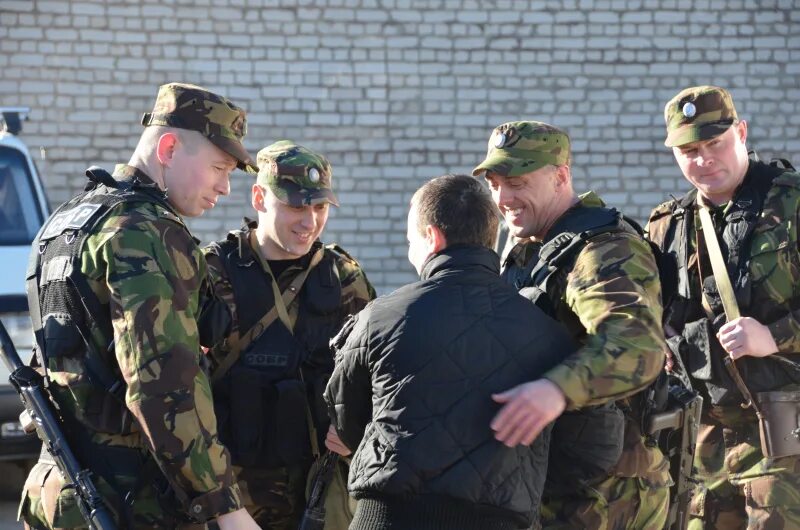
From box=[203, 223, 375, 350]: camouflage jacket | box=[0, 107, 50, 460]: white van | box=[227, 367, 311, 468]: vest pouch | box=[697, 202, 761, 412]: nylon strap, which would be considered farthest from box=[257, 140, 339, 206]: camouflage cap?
box=[0, 107, 50, 460]: white van

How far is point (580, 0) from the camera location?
10055 mm

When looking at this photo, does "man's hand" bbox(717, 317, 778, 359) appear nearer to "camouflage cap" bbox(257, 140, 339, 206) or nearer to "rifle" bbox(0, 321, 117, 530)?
"camouflage cap" bbox(257, 140, 339, 206)

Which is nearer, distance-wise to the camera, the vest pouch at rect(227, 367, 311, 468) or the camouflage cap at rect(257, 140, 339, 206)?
the vest pouch at rect(227, 367, 311, 468)

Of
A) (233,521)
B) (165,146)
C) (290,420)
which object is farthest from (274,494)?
(165,146)

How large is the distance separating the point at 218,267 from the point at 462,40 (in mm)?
6746

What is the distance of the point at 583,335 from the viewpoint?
9.96 feet

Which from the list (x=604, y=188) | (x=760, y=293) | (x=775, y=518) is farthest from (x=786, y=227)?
(x=604, y=188)

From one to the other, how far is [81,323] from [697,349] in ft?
7.03

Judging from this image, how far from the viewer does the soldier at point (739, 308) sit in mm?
3842

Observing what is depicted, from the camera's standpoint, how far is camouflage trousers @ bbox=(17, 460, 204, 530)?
2783 millimetres

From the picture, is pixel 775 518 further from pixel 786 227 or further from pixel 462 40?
pixel 462 40

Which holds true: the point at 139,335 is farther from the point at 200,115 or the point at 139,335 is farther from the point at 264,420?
the point at 264,420

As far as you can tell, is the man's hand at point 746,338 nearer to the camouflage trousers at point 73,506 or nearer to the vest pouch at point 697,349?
the vest pouch at point 697,349

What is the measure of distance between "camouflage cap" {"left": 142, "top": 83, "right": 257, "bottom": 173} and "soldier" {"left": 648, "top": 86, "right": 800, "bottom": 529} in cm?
167
